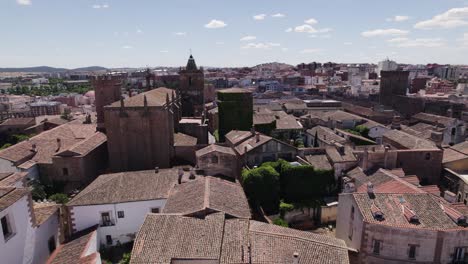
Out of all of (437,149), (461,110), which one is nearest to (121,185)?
(437,149)

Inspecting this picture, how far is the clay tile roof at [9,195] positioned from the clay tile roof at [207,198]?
350 inches

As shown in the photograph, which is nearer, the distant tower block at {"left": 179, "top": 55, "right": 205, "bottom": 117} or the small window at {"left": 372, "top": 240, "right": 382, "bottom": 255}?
the small window at {"left": 372, "top": 240, "right": 382, "bottom": 255}

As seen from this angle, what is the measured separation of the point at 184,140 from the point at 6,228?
24.5 metres

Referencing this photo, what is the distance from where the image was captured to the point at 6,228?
18.6 m

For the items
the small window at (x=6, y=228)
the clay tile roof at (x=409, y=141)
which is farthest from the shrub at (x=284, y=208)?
the small window at (x=6, y=228)

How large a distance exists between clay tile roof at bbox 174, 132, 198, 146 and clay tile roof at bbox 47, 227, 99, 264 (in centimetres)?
1781

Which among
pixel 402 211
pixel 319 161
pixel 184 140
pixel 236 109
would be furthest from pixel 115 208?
pixel 236 109

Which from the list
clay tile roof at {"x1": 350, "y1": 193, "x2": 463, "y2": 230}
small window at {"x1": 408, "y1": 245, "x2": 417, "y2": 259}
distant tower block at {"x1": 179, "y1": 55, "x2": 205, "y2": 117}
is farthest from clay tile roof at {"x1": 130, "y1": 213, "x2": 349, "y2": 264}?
distant tower block at {"x1": 179, "y1": 55, "x2": 205, "y2": 117}

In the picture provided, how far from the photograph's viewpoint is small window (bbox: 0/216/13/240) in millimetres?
18309

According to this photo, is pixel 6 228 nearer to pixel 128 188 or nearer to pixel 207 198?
pixel 128 188

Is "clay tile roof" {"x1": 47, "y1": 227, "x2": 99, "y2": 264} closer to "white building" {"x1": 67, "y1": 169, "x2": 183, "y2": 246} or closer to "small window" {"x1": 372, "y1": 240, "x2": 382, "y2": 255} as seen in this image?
"white building" {"x1": 67, "y1": 169, "x2": 183, "y2": 246}

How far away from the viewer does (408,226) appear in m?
21.2

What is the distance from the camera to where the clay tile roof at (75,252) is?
68.4 ft

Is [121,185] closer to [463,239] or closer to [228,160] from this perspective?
[228,160]
